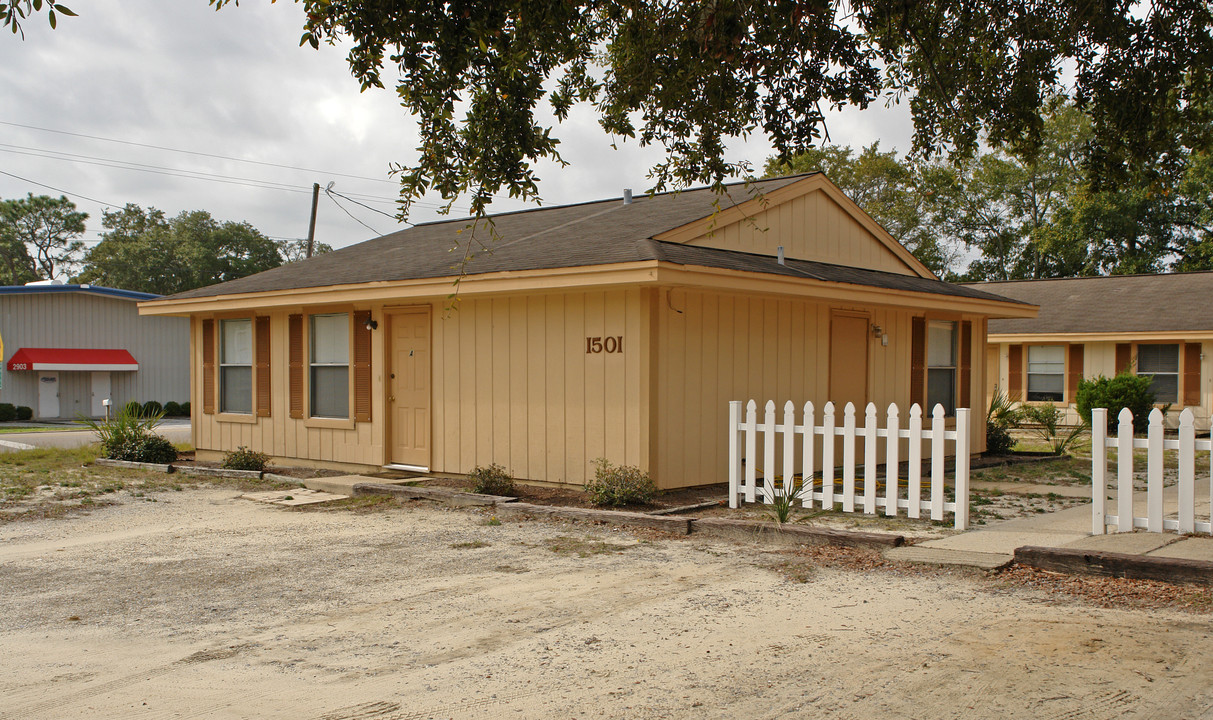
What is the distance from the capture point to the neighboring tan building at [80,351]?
31188 mm

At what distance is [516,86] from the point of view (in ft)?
24.0

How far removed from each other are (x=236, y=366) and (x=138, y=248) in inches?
1840

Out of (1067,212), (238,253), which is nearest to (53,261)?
(238,253)

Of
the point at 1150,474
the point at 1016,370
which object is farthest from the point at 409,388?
the point at 1016,370

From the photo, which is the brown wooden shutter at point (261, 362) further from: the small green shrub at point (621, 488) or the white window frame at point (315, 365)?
the small green shrub at point (621, 488)

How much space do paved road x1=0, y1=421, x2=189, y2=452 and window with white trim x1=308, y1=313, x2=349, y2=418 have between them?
7.42 meters

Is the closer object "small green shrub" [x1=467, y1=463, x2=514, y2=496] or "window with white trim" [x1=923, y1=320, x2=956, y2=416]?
"small green shrub" [x1=467, y1=463, x2=514, y2=496]

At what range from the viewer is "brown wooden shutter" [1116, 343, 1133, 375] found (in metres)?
23.4

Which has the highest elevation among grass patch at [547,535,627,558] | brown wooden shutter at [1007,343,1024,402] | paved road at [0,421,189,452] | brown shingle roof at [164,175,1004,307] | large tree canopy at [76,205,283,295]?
large tree canopy at [76,205,283,295]

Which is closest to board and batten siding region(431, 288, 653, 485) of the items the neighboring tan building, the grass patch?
the grass patch

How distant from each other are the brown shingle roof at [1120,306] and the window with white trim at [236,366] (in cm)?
1862

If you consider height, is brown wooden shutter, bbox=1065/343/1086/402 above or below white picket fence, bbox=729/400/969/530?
above

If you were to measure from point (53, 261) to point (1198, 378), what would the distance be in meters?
64.5

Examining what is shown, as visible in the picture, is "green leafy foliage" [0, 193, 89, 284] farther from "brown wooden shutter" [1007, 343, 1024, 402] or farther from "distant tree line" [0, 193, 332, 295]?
"brown wooden shutter" [1007, 343, 1024, 402]
